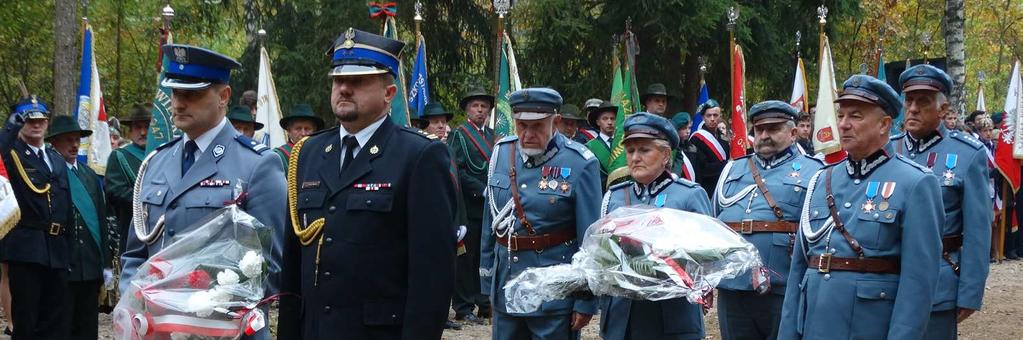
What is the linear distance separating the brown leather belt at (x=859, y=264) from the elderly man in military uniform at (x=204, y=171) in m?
2.45

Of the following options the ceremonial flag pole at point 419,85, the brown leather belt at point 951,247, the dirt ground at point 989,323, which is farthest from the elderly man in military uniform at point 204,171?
the ceremonial flag pole at point 419,85

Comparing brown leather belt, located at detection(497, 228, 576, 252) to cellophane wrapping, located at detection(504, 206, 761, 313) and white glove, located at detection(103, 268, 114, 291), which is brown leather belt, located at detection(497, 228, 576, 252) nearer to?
cellophane wrapping, located at detection(504, 206, 761, 313)

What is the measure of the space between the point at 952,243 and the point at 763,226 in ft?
4.57

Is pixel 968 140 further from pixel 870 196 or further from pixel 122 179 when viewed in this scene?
pixel 122 179

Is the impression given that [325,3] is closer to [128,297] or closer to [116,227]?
[116,227]

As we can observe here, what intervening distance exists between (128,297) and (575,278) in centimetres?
244

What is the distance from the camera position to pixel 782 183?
Answer: 785 cm

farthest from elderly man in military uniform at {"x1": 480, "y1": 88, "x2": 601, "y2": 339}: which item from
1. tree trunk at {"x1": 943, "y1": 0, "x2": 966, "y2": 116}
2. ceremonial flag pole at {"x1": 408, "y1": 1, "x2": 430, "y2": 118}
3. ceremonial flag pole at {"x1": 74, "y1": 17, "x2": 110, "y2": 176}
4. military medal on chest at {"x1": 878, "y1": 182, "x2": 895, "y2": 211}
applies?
tree trunk at {"x1": 943, "y1": 0, "x2": 966, "y2": 116}

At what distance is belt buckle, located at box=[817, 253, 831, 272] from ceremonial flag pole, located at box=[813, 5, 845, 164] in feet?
20.2

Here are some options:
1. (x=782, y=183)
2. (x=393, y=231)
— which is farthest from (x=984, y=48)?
(x=393, y=231)

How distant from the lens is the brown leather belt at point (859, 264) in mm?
5383

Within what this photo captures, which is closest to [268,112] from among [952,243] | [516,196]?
[516,196]

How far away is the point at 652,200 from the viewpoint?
684 centimetres

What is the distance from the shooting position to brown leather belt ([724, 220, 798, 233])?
25.3 feet
